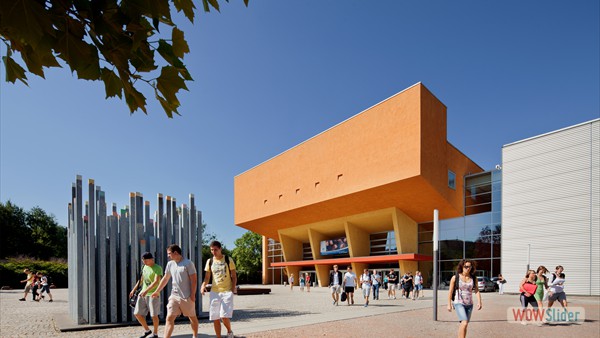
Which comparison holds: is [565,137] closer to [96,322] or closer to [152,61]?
[96,322]

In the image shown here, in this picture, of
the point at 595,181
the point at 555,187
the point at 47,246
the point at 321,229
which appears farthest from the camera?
the point at 47,246

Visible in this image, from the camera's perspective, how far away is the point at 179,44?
6.88 ft

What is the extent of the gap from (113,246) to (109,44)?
1052 cm

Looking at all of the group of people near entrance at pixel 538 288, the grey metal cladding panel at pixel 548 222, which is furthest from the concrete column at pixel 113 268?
the grey metal cladding panel at pixel 548 222

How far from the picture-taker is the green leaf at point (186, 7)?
2.20 m

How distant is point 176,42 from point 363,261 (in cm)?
3668

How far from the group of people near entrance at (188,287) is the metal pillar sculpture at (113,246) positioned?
3.13 meters

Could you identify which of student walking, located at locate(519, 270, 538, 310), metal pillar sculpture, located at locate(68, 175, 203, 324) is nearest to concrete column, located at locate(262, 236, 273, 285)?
metal pillar sculpture, located at locate(68, 175, 203, 324)

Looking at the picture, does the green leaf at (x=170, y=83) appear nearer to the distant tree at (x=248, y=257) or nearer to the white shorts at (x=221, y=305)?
the white shorts at (x=221, y=305)

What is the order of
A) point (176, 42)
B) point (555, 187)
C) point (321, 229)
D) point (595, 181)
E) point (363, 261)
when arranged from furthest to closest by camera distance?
1. point (321, 229)
2. point (363, 261)
3. point (555, 187)
4. point (595, 181)
5. point (176, 42)

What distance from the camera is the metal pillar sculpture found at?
10.9 meters

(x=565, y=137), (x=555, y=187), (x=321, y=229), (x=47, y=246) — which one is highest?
(x=565, y=137)

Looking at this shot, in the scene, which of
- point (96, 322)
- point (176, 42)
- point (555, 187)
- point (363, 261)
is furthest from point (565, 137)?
point (176, 42)

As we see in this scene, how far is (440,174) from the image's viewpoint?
105 feet
